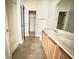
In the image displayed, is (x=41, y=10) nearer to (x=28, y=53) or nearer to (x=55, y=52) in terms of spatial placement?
(x=28, y=53)

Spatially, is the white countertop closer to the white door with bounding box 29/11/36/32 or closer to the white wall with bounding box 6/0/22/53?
the white wall with bounding box 6/0/22/53

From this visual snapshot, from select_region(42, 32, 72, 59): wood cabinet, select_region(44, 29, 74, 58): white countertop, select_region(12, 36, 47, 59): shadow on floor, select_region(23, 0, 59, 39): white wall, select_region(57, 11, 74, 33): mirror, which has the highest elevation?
select_region(23, 0, 59, 39): white wall

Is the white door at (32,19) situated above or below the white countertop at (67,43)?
above

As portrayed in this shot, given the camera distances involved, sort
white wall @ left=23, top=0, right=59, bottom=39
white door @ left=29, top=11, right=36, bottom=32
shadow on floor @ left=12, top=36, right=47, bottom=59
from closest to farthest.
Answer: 1. shadow on floor @ left=12, top=36, right=47, bottom=59
2. white wall @ left=23, top=0, right=59, bottom=39
3. white door @ left=29, top=11, right=36, bottom=32

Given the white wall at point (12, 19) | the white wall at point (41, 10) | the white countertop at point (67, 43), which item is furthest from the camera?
the white wall at point (41, 10)

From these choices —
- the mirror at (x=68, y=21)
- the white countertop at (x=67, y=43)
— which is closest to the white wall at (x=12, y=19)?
the mirror at (x=68, y=21)

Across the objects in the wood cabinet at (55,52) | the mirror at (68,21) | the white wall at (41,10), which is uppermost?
the white wall at (41,10)

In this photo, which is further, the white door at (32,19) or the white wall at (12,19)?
the white door at (32,19)

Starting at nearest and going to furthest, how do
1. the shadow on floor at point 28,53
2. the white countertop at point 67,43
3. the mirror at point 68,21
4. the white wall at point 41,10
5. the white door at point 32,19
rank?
1. the white countertop at point 67,43
2. the mirror at point 68,21
3. the shadow on floor at point 28,53
4. the white wall at point 41,10
5. the white door at point 32,19

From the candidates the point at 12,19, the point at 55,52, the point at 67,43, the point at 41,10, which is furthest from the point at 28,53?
the point at 41,10

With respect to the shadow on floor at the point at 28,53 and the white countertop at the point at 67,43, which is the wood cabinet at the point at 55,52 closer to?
the white countertop at the point at 67,43

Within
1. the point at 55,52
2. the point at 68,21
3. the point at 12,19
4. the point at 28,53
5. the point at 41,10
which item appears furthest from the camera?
the point at 41,10

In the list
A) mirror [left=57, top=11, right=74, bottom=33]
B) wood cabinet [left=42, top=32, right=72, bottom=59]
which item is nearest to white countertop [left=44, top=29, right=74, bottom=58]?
wood cabinet [left=42, top=32, right=72, bottom=59]
